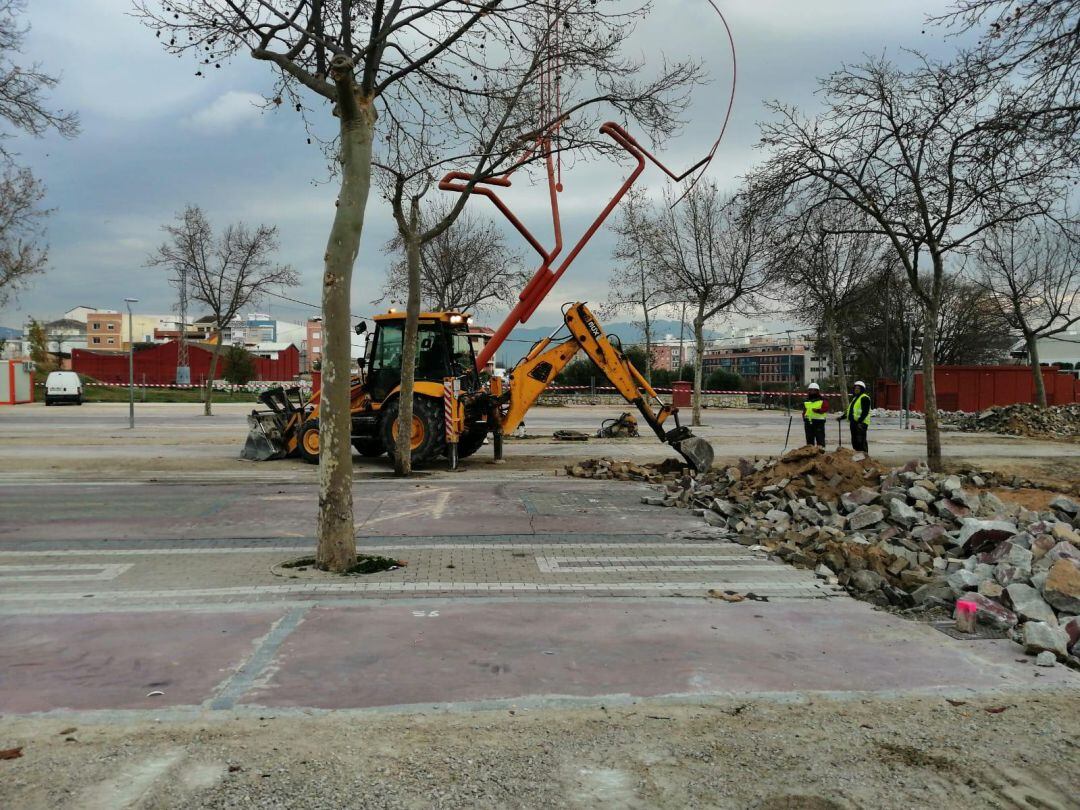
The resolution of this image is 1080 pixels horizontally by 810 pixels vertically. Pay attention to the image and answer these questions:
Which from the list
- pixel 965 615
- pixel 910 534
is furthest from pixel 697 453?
pixel 965 615

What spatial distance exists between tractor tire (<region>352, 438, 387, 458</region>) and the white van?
1361 inches

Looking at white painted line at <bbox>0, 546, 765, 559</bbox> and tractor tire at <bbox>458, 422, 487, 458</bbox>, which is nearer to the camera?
white painted line at <bbox>0, 546, 765, 559</bbox>

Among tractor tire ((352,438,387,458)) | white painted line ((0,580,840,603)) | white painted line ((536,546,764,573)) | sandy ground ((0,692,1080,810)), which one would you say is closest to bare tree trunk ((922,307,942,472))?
white painted line ((536,546,764,573))

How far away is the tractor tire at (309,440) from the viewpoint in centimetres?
1684

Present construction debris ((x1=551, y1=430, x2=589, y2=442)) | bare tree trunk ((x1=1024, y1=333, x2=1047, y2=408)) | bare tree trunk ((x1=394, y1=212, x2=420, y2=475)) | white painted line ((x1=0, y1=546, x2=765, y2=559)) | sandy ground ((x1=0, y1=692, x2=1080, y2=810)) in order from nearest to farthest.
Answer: sandy ground ((x1=0, y1=692, x2=1080, y2=810)), white painted line ((x1=0, y1=546, x2=765, y2=559)), bare tree trunk ((x1=394, y1=212, x2=420, y2=475)), construction debris ((x1=551, y1=430, x2=589, y2=442)), bare tree trunk ((x1=1024, y1=333, x2=1047, y2=408))

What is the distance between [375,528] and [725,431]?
830 inches

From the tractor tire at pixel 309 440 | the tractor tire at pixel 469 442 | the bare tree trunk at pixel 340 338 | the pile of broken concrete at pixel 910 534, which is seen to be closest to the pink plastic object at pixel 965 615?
the pile of broken concrete at pixel 910 534

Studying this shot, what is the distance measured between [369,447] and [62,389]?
35.2 meters

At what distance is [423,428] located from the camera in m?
16.1

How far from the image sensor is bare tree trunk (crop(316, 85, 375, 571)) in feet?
24.3

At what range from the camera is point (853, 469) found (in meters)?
11.4

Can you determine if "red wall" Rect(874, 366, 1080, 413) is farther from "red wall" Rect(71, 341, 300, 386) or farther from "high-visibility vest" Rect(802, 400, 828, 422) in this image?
"red wall" Rect(71, 341, 300, 386)

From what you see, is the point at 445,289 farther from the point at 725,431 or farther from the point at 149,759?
the point at 149,759

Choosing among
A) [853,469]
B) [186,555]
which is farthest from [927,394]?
[186,555]
